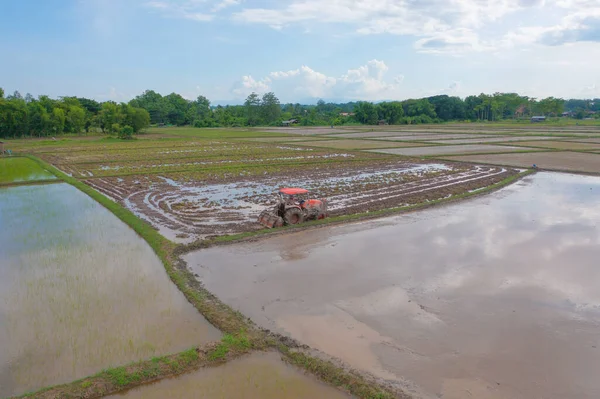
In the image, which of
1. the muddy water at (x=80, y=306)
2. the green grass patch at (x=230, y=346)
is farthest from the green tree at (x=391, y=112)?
the green grass patch at (x=230, y=346)

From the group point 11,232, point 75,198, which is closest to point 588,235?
point 11,232

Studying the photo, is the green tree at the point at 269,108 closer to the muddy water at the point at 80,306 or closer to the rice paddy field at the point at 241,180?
the rice paddy field at the point at 241,180

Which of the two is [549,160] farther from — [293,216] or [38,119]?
[38,119]

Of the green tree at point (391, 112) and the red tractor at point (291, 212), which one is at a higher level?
the green tree at point (391, 112)

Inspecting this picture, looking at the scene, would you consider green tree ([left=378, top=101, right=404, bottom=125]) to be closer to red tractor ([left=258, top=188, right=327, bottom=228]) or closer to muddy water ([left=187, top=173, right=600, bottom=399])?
muddy water ([left=187, top=173, right=600, bottom=399])

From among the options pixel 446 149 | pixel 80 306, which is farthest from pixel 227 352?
pixel 446 149

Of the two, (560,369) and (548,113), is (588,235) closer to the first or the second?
(560,369)

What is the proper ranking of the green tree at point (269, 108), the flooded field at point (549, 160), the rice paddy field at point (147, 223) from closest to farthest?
the rice paddy field at point (147, 223), the flooded field at point (549, 160), the green tree at point (269, 108)
